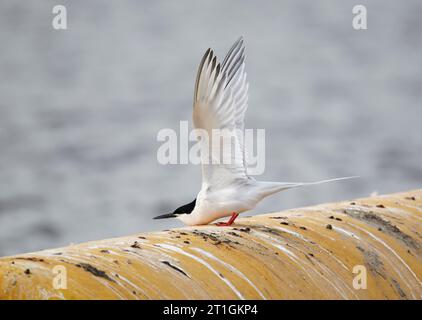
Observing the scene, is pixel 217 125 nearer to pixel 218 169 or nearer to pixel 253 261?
pixel 218 169

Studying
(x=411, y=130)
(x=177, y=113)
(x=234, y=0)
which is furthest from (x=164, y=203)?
(x=234, y=0)

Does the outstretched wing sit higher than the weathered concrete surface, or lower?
higher

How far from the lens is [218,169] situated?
419 centimetres

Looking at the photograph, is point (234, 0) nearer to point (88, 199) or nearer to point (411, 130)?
point (411, 130)

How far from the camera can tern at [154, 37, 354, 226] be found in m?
4.12

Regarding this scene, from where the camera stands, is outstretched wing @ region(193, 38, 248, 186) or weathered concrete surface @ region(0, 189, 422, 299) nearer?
weathered concrete surface @ region(0, 189, 422, 299)

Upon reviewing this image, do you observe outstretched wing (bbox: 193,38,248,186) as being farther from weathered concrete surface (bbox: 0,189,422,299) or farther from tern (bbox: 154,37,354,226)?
weathered concrete surface (bbox: 0,189,422,299)

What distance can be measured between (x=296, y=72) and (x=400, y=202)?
17.3m

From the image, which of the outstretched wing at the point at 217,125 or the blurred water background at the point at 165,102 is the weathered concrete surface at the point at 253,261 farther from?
the blurred water background at the point at 165,102

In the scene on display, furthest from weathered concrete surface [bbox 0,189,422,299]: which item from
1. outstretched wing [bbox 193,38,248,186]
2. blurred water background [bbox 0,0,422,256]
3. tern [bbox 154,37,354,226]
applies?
blurred water background [bbox 0,0,422,256]

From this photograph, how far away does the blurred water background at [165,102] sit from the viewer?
51.4 feet

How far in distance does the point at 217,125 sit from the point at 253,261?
963 millimetres

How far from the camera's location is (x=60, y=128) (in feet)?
61.8

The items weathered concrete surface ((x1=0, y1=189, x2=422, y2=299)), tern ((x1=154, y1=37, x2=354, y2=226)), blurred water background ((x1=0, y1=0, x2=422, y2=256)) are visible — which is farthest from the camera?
blurred water background ((x1=0, y1=0, x2=422, y2=256))
